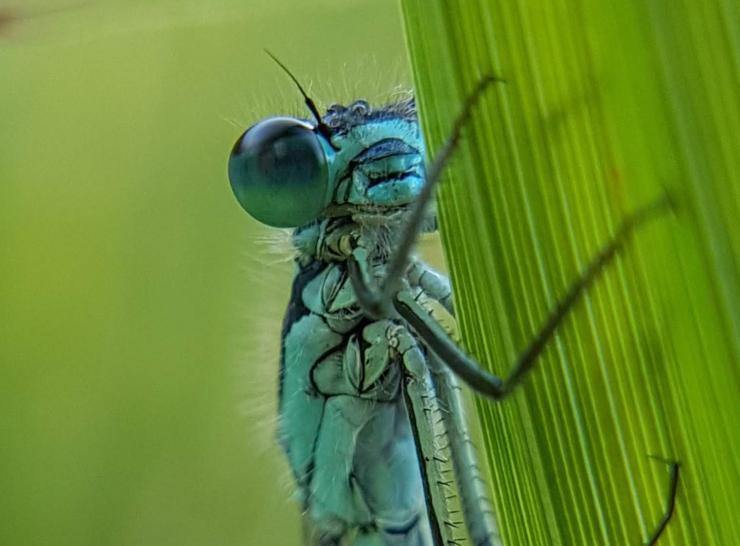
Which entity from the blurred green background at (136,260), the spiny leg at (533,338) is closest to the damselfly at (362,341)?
the spiny leg at (533,338)

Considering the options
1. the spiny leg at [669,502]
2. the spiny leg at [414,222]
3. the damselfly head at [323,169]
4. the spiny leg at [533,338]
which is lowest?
the spiny leg at [669,502]

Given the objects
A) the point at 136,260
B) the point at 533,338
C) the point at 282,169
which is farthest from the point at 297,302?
the point at 136,260

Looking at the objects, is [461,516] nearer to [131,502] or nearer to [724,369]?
[724,369]

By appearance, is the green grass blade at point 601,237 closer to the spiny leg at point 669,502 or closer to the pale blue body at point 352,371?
the spiny leg at point 669,502

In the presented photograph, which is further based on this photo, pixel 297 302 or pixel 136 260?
pixel 136 260

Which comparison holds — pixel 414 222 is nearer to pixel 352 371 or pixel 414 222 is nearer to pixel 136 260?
pixel 352 371

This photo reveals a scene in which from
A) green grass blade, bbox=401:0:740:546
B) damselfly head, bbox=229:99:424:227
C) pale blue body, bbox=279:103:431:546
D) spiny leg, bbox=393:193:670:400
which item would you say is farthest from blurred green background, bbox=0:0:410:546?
green grass blade, bbox=401:0:740:546
